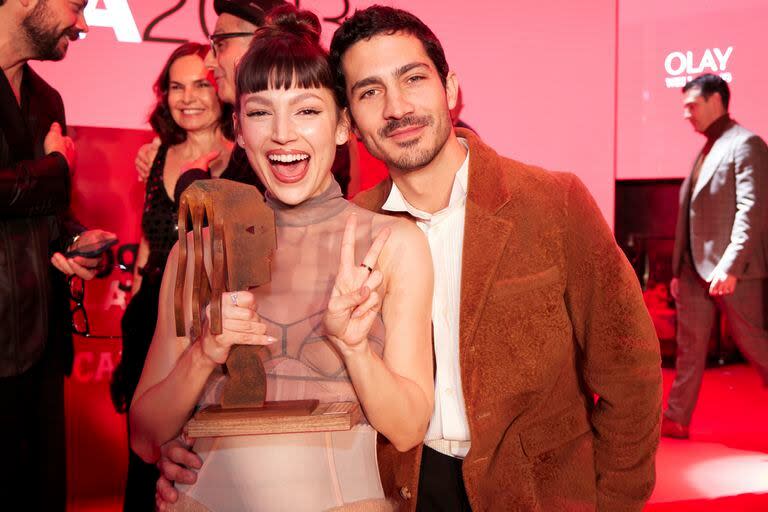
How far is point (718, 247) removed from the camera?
5.33m

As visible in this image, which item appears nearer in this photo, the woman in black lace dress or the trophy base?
the trophy base

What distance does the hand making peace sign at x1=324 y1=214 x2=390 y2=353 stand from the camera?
4.90 feet

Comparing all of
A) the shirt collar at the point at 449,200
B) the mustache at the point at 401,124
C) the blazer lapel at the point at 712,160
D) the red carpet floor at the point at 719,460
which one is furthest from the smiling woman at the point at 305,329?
the blazer lapel at the point at 712,160

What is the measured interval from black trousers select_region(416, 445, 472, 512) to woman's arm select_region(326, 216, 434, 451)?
1.75 ft

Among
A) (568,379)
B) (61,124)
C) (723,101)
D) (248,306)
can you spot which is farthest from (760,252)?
(248,306)

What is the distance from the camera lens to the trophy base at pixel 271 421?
147cm

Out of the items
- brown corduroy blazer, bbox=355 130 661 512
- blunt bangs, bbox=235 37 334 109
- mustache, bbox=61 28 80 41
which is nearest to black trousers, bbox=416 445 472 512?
brown corduroy blazer, bbox=355 130 661 512

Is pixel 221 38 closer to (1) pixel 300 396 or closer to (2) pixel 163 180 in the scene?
(2) pixel 163 180

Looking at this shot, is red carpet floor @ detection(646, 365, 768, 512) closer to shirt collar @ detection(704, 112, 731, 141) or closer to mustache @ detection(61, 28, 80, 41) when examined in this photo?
shirt collar @ detection(704, 112, 731, 141)

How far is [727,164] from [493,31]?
73.5 inches

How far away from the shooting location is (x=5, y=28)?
2744 millimetres

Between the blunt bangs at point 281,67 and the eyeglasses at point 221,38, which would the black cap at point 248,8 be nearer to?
the eyeglasses at point 221,38

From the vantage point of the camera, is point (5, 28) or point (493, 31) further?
point (493, 31)

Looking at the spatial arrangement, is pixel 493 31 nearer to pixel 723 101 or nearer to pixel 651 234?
pixel 723 101
